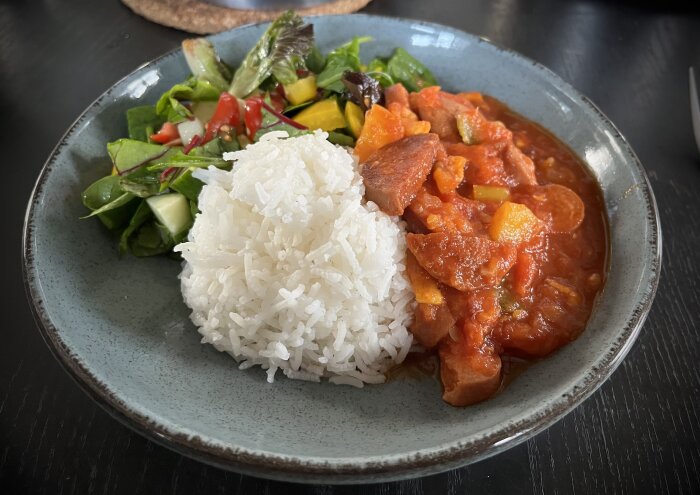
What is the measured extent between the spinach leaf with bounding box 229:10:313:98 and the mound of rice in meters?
0.78

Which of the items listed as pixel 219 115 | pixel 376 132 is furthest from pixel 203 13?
pixel 376 132

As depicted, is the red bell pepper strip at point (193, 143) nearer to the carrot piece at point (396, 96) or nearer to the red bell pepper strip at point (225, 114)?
the red bell pepper strip at point (225, 114)

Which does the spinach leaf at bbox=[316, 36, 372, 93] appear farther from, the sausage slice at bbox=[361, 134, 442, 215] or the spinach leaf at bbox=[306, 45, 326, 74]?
the sausage slice at bbox=[361, 134, 442, 215]

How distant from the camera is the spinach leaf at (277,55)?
313 cm

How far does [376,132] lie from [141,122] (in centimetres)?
129

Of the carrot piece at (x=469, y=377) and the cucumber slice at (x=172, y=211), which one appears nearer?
the carrot piece at (x=469, y=377)

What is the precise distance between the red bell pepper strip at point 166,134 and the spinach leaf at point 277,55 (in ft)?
1.38

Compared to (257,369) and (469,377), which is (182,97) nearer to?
(257,369)

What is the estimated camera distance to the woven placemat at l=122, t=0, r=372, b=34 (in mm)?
4477

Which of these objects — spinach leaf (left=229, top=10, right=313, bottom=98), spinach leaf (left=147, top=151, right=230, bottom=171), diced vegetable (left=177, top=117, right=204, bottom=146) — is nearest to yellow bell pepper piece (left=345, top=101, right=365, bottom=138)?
spinach leaf (left=229, top=10, right=313, bottom=98)

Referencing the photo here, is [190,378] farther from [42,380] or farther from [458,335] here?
[458,335]

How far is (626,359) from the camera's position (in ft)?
8.48

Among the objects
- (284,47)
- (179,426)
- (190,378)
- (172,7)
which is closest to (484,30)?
(284,47)

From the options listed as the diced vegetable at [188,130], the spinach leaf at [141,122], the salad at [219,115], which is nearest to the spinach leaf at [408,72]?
the salad at [219,115]
